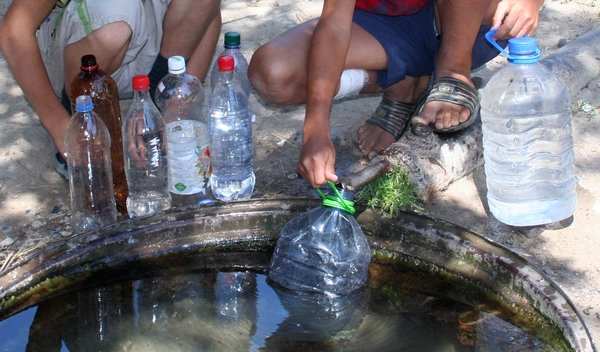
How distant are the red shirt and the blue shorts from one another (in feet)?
0.10

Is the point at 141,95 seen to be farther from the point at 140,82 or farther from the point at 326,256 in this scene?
the point at 326,256

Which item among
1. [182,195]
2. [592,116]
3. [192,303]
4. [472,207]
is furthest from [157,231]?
[592,116]

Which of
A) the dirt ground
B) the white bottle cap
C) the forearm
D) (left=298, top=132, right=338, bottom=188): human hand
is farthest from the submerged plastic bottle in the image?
the white bottle cap

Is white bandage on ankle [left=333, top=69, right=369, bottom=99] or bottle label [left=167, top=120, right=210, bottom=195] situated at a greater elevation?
white bandage on ankle [left=333, top=69, right=369, bottom=99]

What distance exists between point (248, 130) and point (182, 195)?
1.39 ft

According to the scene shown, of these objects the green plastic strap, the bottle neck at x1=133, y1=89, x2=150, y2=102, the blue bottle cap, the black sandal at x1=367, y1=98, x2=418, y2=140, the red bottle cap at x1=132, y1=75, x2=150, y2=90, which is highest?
the blue bottle cap

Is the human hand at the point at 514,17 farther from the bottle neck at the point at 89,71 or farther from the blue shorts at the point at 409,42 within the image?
the bottle neck at the point at 89,71

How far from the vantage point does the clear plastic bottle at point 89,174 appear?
2787 millimetres

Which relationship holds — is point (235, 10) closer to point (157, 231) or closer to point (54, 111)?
point (54, 111)

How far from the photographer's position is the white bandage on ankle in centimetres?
326

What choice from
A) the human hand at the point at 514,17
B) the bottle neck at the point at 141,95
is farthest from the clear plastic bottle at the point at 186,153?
the human hand at the point at 514,17

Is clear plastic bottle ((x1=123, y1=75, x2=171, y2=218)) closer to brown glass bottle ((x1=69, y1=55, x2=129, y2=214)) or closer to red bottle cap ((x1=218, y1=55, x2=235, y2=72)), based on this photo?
brown glass bottle ((x1=69, y1=55, x2=129, y2=214))

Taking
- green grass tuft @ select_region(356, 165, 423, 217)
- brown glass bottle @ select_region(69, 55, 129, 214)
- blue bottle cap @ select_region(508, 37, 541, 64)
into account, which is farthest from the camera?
brown glass bottle @ select_region(69, 55, 129, 214)

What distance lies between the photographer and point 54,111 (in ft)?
9.39
